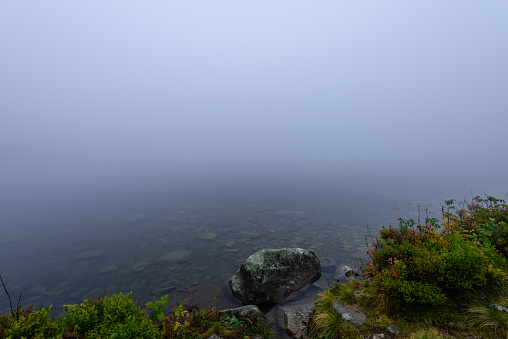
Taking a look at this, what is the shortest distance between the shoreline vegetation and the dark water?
378cm

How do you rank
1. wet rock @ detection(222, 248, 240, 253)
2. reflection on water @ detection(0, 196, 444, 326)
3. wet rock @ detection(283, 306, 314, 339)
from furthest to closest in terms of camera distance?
wet rock @ detection(222, 248, 240, 253)
reflection on water @ detection(0, 196, 444, 326)
wet rock @ detection(283, 306, 314, 339)

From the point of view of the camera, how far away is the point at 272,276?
9484 millimetres

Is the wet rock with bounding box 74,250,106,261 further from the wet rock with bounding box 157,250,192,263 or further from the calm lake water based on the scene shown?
the wet rock with bounding box 157,250,192,263

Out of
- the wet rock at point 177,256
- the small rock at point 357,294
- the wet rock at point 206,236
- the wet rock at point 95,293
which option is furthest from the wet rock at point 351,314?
the wet rock at point 206,236

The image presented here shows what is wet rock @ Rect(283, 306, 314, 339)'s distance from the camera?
640cm

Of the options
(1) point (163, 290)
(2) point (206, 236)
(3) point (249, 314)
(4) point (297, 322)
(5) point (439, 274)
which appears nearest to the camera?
(5) point (439, 274)

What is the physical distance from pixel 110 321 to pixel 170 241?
14.4 m

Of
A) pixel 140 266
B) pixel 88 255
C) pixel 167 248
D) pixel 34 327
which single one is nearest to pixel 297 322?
pixel 34 327

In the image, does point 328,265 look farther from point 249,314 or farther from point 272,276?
point 249,314

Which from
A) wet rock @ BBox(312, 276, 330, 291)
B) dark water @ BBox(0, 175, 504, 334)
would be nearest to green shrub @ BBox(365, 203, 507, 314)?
wet rock @ BBox(312, 276, 330, 291)

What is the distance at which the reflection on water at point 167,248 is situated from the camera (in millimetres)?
11102

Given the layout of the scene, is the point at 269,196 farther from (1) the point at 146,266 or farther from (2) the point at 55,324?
(2) the point at 55,324

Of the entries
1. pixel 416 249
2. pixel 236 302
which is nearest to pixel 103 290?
pixel 236 302

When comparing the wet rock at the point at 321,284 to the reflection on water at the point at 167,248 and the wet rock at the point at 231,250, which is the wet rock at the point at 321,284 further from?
the wet rock at the point at 231,250
